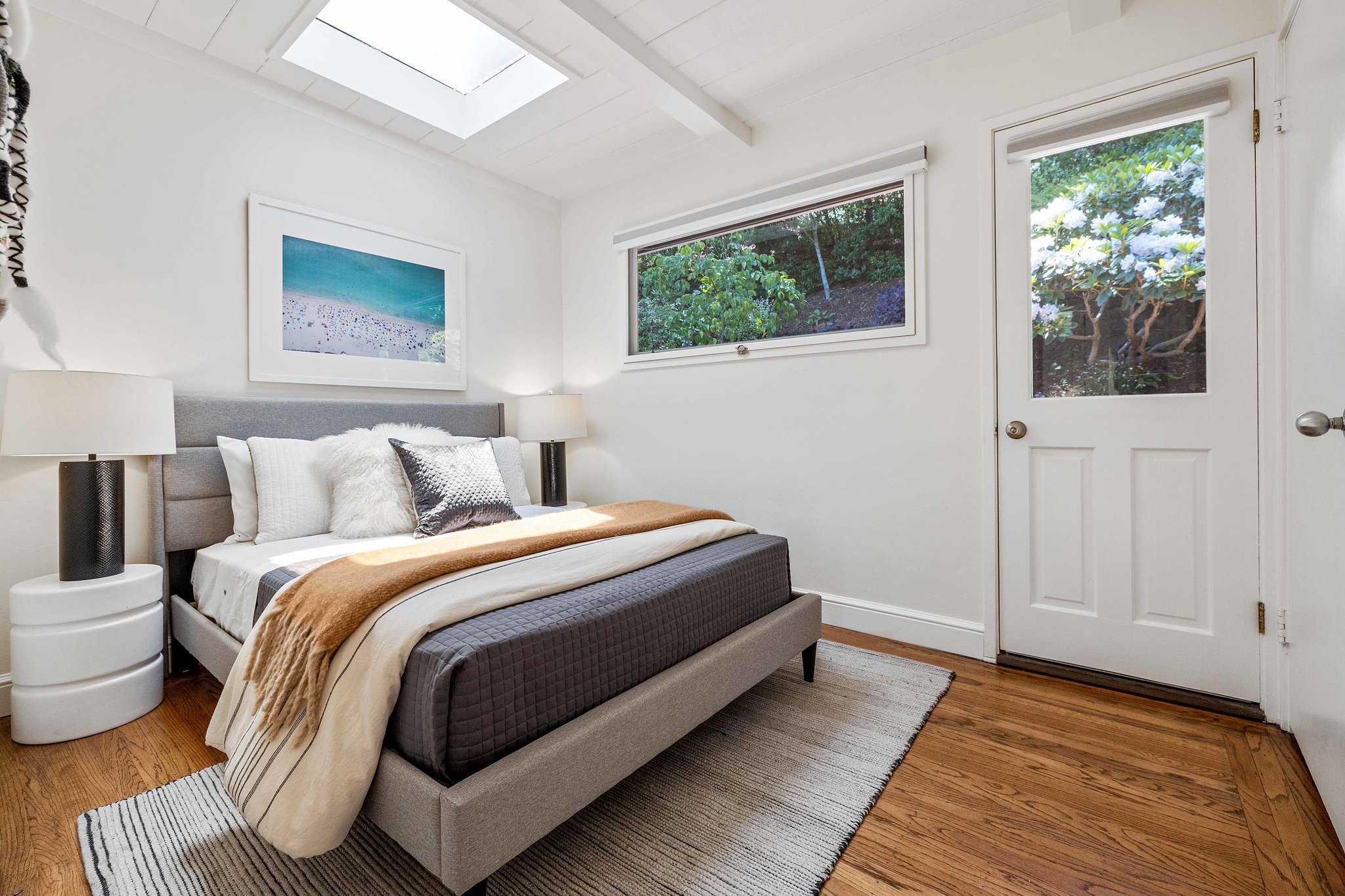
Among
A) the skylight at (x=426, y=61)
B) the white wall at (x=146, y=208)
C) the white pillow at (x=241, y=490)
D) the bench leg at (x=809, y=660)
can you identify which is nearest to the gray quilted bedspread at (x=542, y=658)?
the bench leg at (x=809, y=660)

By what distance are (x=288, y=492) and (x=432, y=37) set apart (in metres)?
2.12

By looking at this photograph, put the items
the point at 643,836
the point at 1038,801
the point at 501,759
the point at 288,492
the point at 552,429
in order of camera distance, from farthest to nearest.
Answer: the point at 552,429 < the point at 288,492 < the point at 1038,801 < the point at 643,836 < the point at 501,759

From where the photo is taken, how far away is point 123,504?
6.59 ft

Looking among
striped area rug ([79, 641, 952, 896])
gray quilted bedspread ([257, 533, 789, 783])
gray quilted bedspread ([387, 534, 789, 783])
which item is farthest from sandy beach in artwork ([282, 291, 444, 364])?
gray quilted bedspread ([387, 534, 789, 783])

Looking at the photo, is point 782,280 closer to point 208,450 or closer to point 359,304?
point 359,304

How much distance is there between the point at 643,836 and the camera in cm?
142

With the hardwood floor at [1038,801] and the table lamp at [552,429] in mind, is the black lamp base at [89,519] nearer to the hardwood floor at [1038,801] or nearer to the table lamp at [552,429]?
the hardwood floor at [1038,801]

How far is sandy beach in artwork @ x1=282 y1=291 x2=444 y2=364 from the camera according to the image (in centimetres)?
278

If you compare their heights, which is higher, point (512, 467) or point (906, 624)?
point (512, 467)

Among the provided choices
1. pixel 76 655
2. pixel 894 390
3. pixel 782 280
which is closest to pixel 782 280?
pixel 782 280

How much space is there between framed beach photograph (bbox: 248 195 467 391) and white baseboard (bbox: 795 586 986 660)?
2.35m

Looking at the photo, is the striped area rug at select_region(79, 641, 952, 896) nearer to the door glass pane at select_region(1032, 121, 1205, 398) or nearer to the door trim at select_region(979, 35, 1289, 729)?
the door trim at select_region(979, 35, 1289, 729)

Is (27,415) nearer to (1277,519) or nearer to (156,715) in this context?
(156,715)

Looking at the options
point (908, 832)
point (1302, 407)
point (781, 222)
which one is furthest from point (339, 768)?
point (781, 222)
